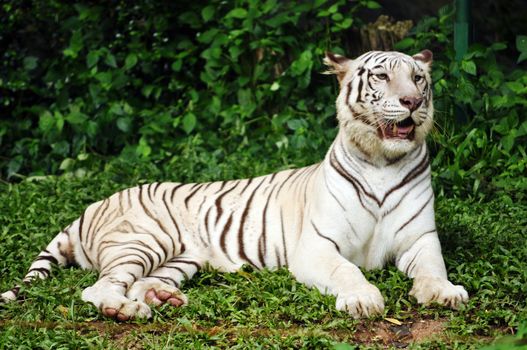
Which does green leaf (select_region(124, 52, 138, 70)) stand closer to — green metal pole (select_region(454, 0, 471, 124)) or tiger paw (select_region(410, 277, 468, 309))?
green metal pole (select_region(454, 0, 471, 124))

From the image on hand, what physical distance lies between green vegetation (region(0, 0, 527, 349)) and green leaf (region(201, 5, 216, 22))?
0.34ft

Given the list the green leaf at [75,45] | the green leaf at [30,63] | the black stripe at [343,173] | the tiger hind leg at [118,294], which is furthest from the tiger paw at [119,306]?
the green leaf at [30,63]

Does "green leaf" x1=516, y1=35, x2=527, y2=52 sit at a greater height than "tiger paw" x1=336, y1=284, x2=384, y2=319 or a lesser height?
greater

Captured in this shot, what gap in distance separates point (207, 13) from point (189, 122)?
0.91m

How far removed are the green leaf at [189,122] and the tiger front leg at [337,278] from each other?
2.64 metres

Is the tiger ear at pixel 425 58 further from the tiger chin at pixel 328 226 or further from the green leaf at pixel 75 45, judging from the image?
the green leaf at pixel 75 45

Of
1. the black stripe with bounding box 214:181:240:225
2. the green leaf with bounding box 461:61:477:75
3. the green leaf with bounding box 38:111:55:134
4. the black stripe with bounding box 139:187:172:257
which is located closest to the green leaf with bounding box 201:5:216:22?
the green leaf with bounding box 38:111:55:134

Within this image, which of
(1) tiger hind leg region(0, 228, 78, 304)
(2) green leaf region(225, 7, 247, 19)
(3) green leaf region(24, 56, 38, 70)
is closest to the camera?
(1) tiger hind leg region(0, 228, 78, 304)

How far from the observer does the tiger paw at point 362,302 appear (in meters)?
4.39

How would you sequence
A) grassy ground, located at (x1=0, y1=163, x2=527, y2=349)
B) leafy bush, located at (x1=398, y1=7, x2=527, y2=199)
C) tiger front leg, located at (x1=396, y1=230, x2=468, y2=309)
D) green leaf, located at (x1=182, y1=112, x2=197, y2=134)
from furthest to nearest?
green leaf, located at (x1=182, y1=112, x2=197, y2=134) < leafy bush, located at (x1=398, y1=7, x2=527, y2=199) < tiger front leg, located at (x1=396, y1=230, x2=468, y2=309) < grassy ground, located at (x1=0, y1=163, x2=527, y2=349)

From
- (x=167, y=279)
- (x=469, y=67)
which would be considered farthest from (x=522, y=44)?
(x=167, y=279)

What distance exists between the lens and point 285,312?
4.55 meters

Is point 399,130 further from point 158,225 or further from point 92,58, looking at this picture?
point 92,58

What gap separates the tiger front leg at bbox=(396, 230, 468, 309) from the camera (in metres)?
4.50
